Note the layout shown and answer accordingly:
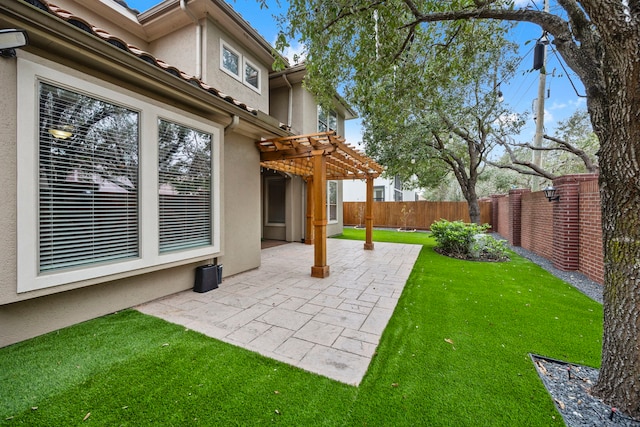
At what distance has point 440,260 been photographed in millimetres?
7707

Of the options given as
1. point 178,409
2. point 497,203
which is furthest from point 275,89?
point 497,203

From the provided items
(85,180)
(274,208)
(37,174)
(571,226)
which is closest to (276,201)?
(274,208)

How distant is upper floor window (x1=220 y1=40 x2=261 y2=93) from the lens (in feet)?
23.1

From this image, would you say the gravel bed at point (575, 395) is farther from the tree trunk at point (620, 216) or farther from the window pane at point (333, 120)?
the window pane at point (333, 120)

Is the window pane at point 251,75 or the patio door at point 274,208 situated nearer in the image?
the window pane at point 251,75

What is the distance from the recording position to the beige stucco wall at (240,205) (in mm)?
5500

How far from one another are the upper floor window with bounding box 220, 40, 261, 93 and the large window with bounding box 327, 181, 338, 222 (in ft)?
18.7

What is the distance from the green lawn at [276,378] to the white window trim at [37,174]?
72 cm

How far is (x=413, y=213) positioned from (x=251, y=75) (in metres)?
12.8

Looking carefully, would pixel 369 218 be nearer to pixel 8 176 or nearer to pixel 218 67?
pixel 218 67

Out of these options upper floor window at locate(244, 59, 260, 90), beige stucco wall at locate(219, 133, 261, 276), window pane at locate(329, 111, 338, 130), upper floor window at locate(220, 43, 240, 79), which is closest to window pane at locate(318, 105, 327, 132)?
window pane at locate(329, 111, 338, 130)

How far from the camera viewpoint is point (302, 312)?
154 inches

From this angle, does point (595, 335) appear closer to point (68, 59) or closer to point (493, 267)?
point (493, 267)

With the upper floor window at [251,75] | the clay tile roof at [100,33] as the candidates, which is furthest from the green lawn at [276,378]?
the upper floor window at [251,75]
